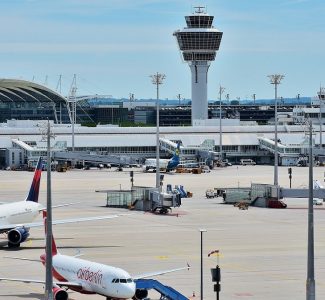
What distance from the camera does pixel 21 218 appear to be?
248ft

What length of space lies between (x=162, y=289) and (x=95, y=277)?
3.33 meters

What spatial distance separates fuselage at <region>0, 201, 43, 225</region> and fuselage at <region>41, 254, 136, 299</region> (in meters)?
19.4

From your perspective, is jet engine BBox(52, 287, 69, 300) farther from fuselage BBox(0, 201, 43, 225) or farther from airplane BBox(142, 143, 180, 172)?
airplane BBox(142, 143, 180, 172)

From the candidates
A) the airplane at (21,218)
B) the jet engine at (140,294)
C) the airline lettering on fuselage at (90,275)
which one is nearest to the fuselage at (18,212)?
the airplane at (21,218)

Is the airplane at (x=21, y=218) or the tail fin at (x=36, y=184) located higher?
the tail fin at (x=36, y=184)

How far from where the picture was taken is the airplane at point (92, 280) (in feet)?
166

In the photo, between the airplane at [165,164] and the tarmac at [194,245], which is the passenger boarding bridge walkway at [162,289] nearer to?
the tarmac at [194,245]

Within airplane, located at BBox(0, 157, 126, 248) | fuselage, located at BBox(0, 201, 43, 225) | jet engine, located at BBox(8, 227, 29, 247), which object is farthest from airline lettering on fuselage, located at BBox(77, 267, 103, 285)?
fuselage, located at BBox(0, 201, 43, 225)

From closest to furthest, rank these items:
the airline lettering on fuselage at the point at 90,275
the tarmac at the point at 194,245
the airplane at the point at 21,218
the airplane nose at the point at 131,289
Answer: the airplane nose at the point at 131,289 < the airline lettering on fuselage at the point at 90,275 < the tarmac at the point at 194,245 < the airplane at the point at 21,218

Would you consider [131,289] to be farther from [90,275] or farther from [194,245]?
[194,245]

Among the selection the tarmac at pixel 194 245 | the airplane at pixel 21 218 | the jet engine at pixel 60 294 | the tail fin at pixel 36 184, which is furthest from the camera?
the tail fin at pixel 36 184

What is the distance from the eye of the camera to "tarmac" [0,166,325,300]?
189 ft

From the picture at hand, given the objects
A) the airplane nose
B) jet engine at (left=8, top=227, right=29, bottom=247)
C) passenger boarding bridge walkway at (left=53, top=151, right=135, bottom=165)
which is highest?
passenger boarding bridge walkway at (left=53, top=151, right=135, bottom=165)

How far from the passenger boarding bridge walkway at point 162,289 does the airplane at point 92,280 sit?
27 centimetres
